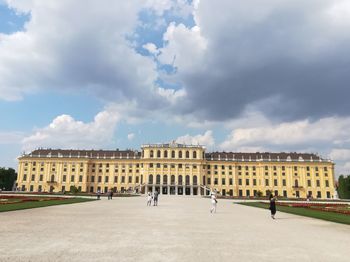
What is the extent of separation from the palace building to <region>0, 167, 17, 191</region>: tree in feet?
10.1

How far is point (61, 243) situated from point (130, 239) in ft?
7.47

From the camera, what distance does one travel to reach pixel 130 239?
10.6 meters

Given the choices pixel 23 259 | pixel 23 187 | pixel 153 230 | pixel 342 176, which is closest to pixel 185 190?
pixel 342 176

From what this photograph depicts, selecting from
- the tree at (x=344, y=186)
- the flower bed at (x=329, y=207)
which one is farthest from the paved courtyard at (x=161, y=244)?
the tree at (x=344, y=186)

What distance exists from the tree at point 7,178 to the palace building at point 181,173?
3072 millimetres

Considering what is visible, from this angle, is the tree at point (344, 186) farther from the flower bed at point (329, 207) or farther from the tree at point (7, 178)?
the tree at point (7, 178)

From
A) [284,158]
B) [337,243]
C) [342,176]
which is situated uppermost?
[284,158]

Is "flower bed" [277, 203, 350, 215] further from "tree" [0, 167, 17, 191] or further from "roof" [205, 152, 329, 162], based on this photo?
"tree" [0, 167, 17, 191]

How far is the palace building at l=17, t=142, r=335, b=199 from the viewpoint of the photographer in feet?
306

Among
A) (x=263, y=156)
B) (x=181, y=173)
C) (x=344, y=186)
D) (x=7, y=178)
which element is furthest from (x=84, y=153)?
(x=344, y=186)

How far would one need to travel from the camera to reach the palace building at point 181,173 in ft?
306

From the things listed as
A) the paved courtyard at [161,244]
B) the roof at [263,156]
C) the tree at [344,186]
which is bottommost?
the paved courtyard at [161,244]

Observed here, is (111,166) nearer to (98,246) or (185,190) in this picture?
(185,190)

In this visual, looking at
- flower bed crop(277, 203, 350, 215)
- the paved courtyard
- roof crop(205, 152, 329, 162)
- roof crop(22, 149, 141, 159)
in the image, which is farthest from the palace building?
the paved courtyard
